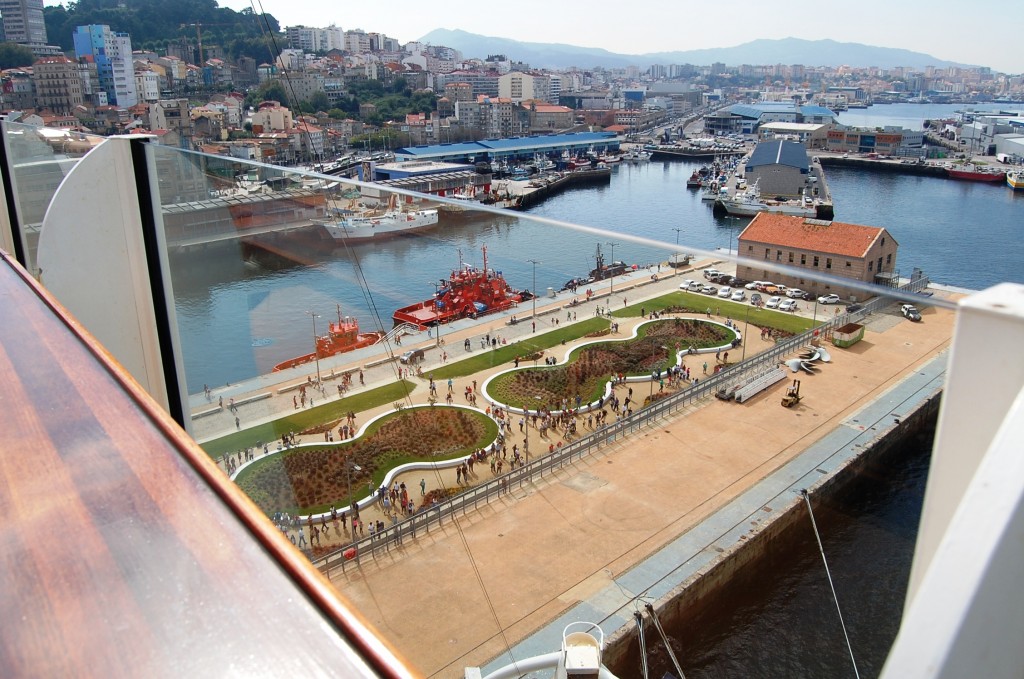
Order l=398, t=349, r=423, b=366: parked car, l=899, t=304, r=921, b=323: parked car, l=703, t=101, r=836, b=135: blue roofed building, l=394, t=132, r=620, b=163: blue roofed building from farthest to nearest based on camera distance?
l=703, t=101, r=836, b=135: blue roofed building → l=394, t=132, r=620, b=163: blue roofed building → l=398, t=349, r=423, b=366: parked car → l=899, t=304, r=921, b=323: parked car

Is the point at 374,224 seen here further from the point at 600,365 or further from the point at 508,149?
the point at 508,149

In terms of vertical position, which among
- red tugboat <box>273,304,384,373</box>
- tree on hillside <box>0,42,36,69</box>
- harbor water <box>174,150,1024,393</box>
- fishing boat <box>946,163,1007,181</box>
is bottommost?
fishing boat <box>946,163,1007,181</box>

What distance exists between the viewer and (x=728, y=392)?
17.0ft

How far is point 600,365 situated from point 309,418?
3073 mm

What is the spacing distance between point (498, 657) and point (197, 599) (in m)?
2.84

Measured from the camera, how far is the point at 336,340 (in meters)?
1.88

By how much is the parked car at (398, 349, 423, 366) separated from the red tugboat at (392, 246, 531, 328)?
18 centimetres

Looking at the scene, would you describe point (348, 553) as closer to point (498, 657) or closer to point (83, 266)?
point (498, 657)

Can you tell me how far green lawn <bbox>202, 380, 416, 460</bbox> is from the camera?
1.03m

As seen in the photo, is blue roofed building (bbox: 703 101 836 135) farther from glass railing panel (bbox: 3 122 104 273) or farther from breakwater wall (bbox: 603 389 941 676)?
glass railing panel (bbox: 3 122 104 273)

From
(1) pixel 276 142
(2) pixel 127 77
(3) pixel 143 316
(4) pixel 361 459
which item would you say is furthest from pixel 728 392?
(2) pixel 127 77

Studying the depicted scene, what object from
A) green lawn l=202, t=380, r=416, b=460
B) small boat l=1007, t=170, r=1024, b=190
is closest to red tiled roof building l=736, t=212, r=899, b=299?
green lawn l=202, t=380, r=416, b=460

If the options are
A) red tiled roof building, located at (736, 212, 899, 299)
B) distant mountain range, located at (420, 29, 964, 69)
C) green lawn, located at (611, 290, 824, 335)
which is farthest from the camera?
distant mountain range, located at (420, 29, 964, 69)

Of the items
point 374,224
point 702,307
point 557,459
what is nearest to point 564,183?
point 702,307
